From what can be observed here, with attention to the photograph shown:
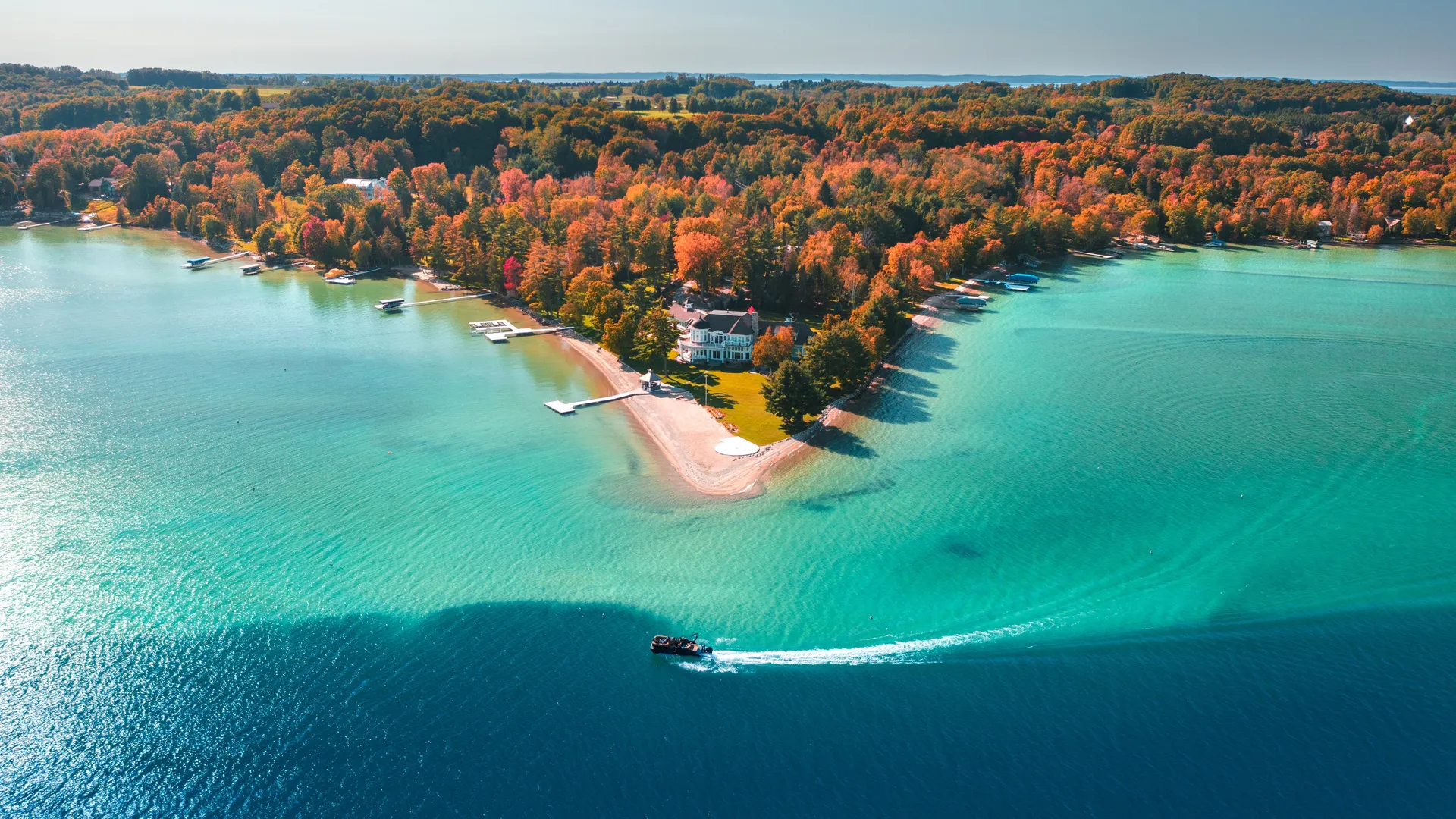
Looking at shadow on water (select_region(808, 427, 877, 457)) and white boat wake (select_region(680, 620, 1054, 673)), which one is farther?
shadow on water (select_region(808, 427, 877, 457))

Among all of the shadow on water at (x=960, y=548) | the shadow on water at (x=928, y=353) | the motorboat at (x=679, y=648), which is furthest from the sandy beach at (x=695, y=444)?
the shadow on water at (x=928, y=353)

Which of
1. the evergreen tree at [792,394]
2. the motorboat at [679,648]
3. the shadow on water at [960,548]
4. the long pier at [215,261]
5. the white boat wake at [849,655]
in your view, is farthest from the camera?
the long pier at [215,261]

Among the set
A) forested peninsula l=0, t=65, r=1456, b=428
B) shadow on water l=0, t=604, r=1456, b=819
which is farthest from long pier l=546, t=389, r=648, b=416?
shadow on water l=0, t=604, r=1456, b=819

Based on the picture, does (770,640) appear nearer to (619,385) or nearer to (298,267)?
(619,385)

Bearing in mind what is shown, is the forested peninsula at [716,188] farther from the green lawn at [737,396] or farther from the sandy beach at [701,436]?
the green lawn at [737,396]

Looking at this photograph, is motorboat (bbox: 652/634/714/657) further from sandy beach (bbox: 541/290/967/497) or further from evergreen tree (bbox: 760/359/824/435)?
evergreen tree (bbox: 760/359/824/435)

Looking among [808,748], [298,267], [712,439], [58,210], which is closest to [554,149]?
[298,267]

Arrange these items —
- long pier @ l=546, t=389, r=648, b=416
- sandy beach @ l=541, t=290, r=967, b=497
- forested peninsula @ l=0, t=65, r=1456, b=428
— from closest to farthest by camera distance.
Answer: sandy beach @ l=541, t=290, r=967, b=497, long pier @ l=546, t=389, r=648, b=416, forested peninsula @ l=0, t=65, r=1456, b=428
